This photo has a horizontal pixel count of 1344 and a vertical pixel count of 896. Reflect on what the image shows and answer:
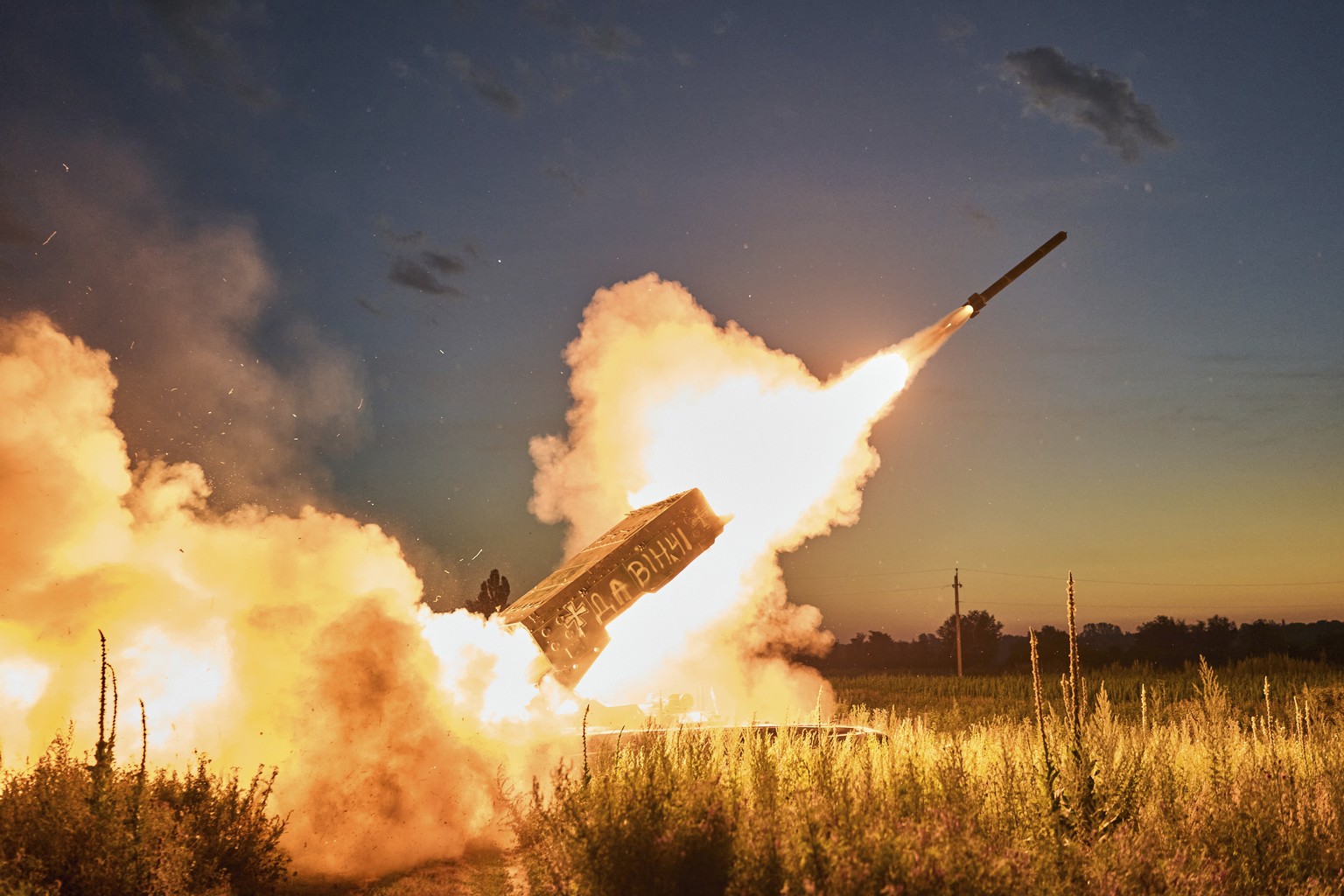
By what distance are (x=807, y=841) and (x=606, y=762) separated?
2.85 metres

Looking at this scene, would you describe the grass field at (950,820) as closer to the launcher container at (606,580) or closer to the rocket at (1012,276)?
the launcher container at (606,580)

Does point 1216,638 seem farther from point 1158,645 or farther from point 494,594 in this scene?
point 494,594

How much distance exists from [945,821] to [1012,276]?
1346 centimetres

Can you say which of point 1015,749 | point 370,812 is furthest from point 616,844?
point 1015,749

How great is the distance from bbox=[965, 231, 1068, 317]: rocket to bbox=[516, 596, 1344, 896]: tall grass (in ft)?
29.5

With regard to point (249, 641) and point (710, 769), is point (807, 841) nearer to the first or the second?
point (710, 769)

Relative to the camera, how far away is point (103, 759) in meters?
8.71

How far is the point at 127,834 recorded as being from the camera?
27.6 ft

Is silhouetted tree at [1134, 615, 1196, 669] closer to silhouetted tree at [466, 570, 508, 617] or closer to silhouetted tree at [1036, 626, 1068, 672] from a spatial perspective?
silhouetted tree at [1036, 626, 1068, 672]

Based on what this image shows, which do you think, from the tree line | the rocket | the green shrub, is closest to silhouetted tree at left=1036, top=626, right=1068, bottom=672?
the tree line

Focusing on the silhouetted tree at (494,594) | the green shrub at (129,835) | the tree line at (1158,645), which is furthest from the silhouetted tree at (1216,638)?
the green shrub at (129,835)

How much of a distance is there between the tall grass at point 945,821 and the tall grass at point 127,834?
2999mm

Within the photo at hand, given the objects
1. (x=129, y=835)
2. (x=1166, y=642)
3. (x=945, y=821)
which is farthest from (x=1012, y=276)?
(x=1166, y=642)

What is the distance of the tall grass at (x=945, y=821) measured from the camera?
691cm
